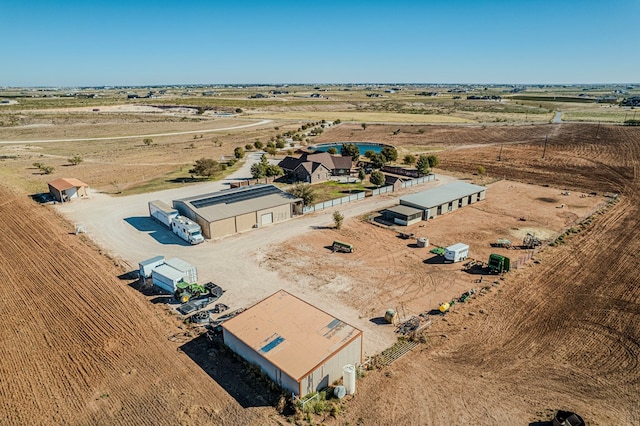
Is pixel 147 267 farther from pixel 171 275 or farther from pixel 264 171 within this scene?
pixel 264 171

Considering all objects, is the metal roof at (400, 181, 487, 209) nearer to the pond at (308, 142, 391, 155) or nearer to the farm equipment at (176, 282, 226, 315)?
the farm equipment at (176, 282, 226, 315)

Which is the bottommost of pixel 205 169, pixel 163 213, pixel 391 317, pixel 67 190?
pixel 391 317

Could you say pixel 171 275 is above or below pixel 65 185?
below

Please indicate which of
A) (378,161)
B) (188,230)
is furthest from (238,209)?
(378,161)

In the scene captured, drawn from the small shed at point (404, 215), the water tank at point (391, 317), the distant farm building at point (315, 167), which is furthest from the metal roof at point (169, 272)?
the distant farm building at point (315, 167)

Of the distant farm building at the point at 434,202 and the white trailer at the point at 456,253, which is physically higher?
the distant farm building at the point at 434,202

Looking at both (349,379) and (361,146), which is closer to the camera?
(349,379)

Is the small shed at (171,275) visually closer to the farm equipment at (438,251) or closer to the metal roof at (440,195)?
the farm equipment at (438,251)
